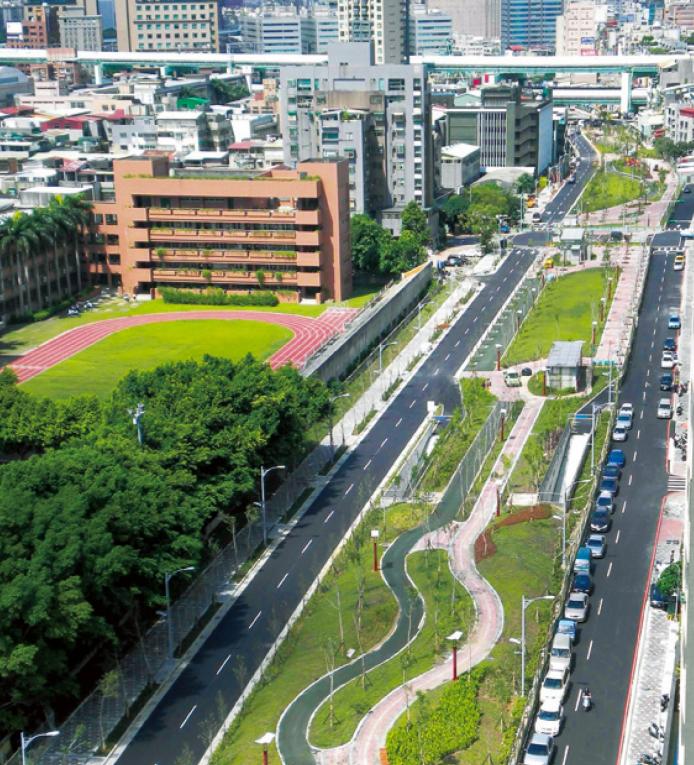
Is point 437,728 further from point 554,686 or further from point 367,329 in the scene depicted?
point 367,329

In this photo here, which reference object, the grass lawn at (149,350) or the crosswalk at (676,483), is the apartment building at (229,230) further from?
the crosswalk at (676,483)

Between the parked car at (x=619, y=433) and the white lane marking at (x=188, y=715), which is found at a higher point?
the parked car at (x=619, y=433)

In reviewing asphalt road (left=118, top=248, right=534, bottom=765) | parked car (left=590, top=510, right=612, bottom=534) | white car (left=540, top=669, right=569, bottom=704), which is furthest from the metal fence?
parked car (left=590, top=510, right=612, bottom=534)

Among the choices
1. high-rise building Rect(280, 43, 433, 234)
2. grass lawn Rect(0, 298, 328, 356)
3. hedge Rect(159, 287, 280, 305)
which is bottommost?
grass lawn Rect(0, 298, 328, 356)

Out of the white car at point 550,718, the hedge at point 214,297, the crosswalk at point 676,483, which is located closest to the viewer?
the white car at point 550,718

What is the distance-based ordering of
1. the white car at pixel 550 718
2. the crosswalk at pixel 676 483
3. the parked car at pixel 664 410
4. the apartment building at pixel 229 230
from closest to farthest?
the white car at pixel 550 718 → the crosswalk at pixel 676 483 → the parked car at pixel 664 410 → the apartment building at pixel 229 230

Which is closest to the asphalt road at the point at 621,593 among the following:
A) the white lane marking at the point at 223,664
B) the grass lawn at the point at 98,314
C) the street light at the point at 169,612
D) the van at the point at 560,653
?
the van at the point at 560,653

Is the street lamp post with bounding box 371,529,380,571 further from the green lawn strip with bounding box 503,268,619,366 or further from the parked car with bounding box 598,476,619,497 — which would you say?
the green lawn strip with bounding box 503,268,619,366
